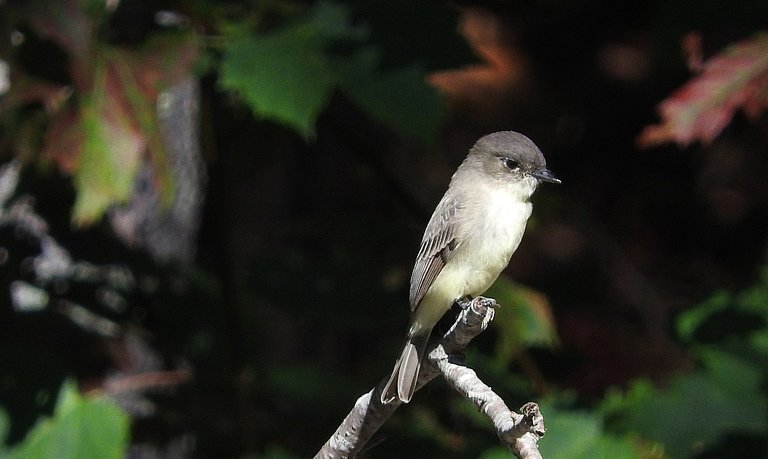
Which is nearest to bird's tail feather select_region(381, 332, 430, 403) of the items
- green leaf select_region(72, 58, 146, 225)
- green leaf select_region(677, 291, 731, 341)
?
green leaf select_region(72, 58, 146, 225)

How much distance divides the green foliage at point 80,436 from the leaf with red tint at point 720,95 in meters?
1.69

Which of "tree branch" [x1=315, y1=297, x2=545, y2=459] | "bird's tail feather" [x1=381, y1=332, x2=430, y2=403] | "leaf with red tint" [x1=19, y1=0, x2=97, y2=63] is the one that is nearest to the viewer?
"tree branch" [x1=315, y1=297, x2=545, y2=459]

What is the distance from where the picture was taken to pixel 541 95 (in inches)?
237

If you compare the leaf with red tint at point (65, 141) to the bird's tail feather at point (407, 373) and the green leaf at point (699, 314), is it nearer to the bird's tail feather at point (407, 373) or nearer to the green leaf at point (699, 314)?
the bird's tail feather at point (407, 373)

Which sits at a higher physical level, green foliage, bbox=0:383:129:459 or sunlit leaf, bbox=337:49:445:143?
sunlit leaf, bbox=337:49:445:143

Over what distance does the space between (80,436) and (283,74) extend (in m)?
1.16

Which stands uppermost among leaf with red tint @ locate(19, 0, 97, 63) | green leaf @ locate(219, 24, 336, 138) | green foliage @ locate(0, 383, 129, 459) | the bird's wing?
green leaf @ locate(219, 24, 336, 138)

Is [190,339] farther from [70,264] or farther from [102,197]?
[102,197]

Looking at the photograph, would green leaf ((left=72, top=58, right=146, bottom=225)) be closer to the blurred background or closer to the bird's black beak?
the blurred background

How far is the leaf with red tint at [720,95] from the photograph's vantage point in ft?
9.75

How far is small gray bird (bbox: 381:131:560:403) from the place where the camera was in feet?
9.38

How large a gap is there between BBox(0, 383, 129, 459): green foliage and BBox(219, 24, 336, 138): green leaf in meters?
0.96

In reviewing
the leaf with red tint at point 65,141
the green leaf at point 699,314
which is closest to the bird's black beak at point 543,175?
the green leaf at point 699,314

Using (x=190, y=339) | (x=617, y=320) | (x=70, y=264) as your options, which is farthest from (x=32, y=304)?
(x=617, y=320)
